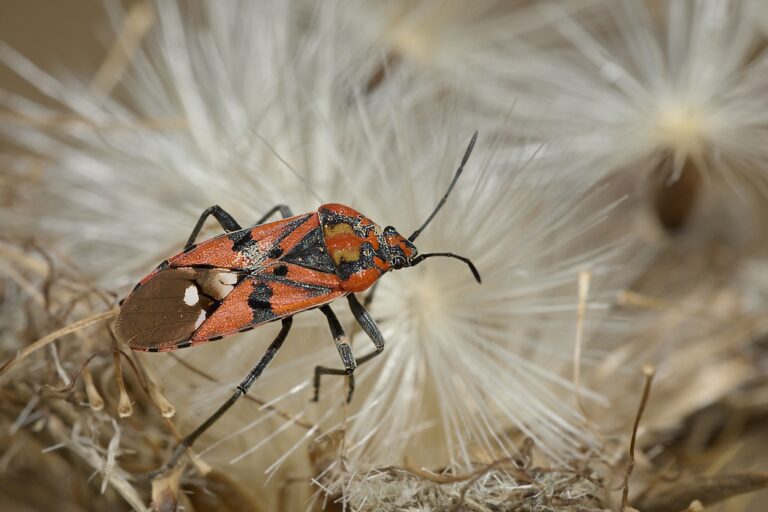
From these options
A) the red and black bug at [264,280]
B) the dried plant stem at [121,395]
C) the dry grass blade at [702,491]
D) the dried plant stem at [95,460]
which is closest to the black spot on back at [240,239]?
the red and black bug at [264,280]

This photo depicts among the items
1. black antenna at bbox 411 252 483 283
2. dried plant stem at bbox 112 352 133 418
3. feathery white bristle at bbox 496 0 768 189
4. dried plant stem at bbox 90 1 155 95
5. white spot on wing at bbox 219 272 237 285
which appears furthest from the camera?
dried plant stem at bbox 90 1 155 95

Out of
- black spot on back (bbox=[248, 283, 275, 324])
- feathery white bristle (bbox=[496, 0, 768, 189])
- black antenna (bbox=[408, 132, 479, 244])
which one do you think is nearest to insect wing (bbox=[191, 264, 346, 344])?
black spot on back (bbox=[248, 283, 275, 324])

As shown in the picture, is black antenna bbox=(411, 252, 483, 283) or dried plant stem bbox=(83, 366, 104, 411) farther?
black antenna bbox=(411, 252, 483, 283)

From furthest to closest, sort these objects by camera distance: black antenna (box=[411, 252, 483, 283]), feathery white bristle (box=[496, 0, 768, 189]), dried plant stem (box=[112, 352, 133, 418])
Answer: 1. feathery white bristle (box=[496, 0, 768, 189])
2. black antenna (box=[411, 252, 483, 283])
3. dried plant stem (box=[112, 352, 133, 418])

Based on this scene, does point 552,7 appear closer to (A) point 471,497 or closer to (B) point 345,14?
(B) point 345,14

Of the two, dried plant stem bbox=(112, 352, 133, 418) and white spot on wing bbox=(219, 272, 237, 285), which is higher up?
white spot on wing bbox=(219, 272, 237, 285)

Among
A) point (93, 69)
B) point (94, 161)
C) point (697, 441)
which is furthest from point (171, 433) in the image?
point (93, 69)

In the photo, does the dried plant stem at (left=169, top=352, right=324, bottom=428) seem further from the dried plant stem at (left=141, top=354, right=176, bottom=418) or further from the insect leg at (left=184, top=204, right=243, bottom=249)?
the insect leg at (left=184, top=204, right=243, bottom=249)

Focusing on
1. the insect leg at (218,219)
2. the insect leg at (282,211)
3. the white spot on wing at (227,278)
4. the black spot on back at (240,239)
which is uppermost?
the insect leg at (282,211)

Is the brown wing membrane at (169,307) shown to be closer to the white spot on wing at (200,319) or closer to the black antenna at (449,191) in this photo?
the white spot on wing at (200,319)
